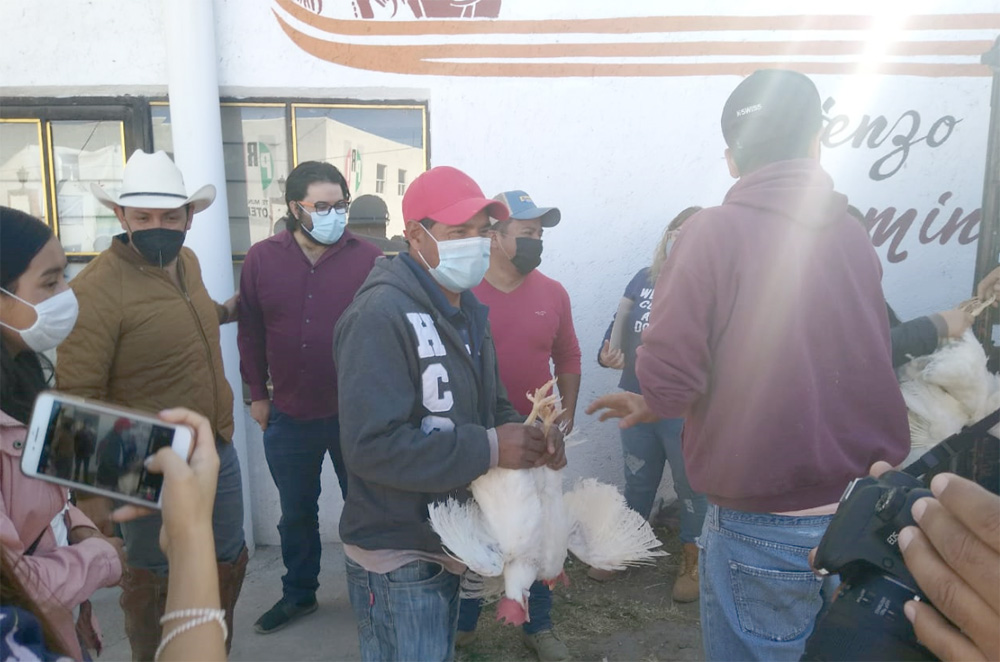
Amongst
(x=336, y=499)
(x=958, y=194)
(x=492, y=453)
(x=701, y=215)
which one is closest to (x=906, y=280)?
(x=958, y=194)

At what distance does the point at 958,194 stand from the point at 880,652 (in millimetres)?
3787

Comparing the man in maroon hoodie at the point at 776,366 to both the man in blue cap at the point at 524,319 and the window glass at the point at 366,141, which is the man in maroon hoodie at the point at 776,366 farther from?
the window glass at the point at 366,141

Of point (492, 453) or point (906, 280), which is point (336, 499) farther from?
point (906, 280)

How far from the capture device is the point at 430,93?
397 centimetres

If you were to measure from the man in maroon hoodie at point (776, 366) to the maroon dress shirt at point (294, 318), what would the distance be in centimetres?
196

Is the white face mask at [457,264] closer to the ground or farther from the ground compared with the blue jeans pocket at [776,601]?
farther from the ground

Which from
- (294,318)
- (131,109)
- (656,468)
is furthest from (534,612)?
(131,109)

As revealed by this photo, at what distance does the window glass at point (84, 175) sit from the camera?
4051 millimetres

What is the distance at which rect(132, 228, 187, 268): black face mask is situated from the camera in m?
2.69

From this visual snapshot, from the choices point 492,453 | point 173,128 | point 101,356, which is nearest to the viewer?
point 492,453

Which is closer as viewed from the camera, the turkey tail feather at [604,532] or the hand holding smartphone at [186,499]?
the hand holding smartphone at [186,499]

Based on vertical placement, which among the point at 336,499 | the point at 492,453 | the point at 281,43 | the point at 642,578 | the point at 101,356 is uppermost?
the point at 281,43

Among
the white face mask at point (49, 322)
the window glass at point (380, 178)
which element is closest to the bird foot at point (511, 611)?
the white face mask at point (49, 322)

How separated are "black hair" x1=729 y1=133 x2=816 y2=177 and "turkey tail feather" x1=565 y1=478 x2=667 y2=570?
41.7 inches
